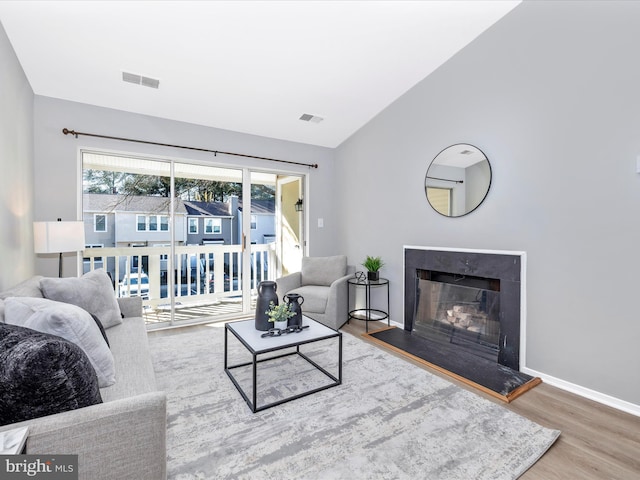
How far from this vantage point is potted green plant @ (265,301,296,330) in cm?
226

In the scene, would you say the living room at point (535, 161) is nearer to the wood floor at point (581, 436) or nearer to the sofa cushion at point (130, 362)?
the wood floor at point (581, 436)

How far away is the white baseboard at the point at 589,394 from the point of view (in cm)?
199

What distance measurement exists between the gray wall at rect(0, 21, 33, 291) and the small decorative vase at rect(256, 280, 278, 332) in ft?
5.61

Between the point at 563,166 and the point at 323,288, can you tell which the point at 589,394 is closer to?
the point at 563,166

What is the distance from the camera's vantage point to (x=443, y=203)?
319 cm

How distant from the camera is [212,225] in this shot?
4.08m

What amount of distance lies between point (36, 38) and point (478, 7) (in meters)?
3.51

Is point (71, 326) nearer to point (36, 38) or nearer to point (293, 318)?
point (293, 318)

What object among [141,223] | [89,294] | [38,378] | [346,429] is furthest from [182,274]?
[38,378]

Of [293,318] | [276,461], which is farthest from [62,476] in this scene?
[293,318]

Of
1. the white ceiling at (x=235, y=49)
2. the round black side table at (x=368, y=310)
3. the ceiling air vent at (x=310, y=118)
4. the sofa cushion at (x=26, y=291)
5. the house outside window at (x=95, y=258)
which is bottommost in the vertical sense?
the round black side table at (x=368, y=310)

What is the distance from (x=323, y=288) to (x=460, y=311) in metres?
1.59

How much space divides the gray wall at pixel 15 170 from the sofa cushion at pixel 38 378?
5.36 feet

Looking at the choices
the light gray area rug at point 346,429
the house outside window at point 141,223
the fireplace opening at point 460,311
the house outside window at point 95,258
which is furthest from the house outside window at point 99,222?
the fireplace opening at point 460,311
